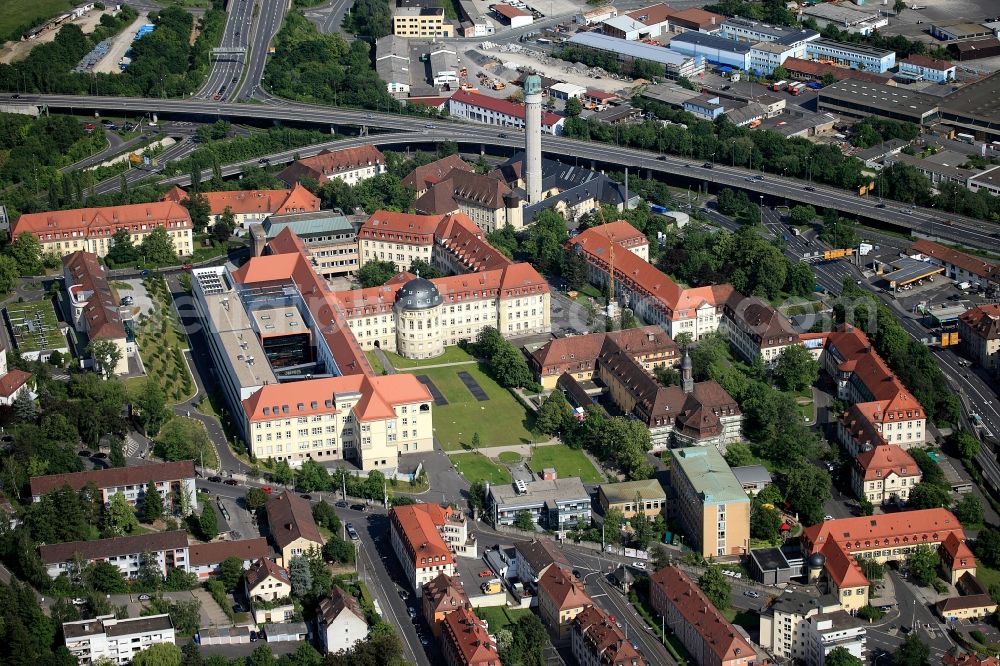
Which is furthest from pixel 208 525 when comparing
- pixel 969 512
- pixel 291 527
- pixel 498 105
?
pixel 498 105

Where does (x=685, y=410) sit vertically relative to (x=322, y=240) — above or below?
below

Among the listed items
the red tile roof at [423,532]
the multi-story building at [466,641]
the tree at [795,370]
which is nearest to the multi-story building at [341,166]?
the tree at [795,370]

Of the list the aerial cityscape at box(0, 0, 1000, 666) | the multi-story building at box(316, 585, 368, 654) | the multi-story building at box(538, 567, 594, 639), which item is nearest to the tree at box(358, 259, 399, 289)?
the aerial cityscape at box(0, 0, 1000, 666)

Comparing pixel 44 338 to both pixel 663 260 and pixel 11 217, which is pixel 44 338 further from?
pixel 663 260

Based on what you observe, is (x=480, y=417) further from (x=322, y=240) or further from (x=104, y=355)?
(x=322, y=240)

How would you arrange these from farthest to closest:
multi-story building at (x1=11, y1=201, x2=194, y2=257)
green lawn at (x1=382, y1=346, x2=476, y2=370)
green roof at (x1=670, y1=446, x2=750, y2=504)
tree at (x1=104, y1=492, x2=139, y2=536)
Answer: multi-story building at (x1=11, y1=201, x2=194, y2=257) < green lawn at (x1=382, y1=346, x2=476, y2=370) < green roof at (x1=670, y1=446, x2=750, y2=504) < tree at (x1=104, y1=492, x2=139, y2=536)

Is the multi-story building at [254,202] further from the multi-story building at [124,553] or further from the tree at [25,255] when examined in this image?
the multi-story building at [124,553]

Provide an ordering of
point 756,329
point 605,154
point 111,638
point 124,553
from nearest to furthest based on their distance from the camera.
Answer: point 111,638
point 124,553
point 756,329
point 605,154

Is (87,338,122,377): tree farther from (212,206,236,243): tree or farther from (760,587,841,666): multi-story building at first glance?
(760,587,841,666): multi-story building
